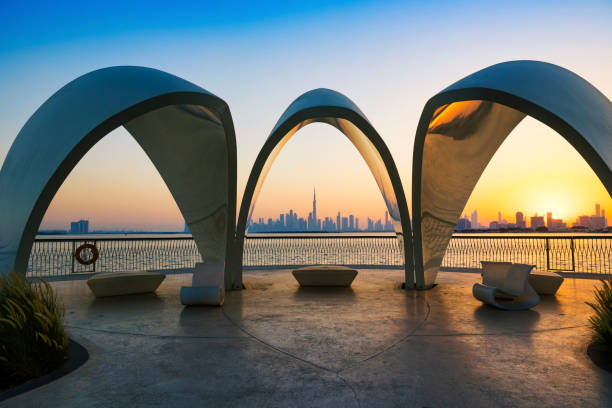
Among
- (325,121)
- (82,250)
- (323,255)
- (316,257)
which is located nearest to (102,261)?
(82,250)

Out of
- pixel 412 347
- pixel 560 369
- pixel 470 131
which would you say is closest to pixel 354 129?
pixel 470 131

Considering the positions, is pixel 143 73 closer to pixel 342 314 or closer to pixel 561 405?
pixel 342 314

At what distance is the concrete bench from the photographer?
9695mm

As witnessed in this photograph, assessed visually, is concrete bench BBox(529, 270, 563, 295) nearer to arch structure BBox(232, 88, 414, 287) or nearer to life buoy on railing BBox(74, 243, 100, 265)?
arch structure BBox(232, 88, 414, 287)

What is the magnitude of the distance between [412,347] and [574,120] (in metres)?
4.94

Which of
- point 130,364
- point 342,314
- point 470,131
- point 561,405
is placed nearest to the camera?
point 561,405

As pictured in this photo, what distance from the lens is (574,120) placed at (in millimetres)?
6949

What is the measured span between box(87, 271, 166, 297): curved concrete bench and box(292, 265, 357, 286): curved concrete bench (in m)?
3.68

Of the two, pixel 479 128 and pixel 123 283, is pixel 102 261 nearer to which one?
pixel 123 283

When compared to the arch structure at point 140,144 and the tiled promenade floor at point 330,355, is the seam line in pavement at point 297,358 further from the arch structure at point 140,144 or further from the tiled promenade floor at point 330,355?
the arch structure at point 140,144

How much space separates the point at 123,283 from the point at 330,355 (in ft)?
22.9

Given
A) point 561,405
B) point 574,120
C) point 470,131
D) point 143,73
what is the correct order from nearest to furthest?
point 561,405 → point 574,120 → point 143,73 → point 470,131

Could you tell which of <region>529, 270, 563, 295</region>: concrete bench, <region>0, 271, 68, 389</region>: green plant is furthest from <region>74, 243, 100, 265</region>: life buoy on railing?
<region>529, 270, 563, 295</region>: concrete bench

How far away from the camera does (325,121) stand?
482 inches
